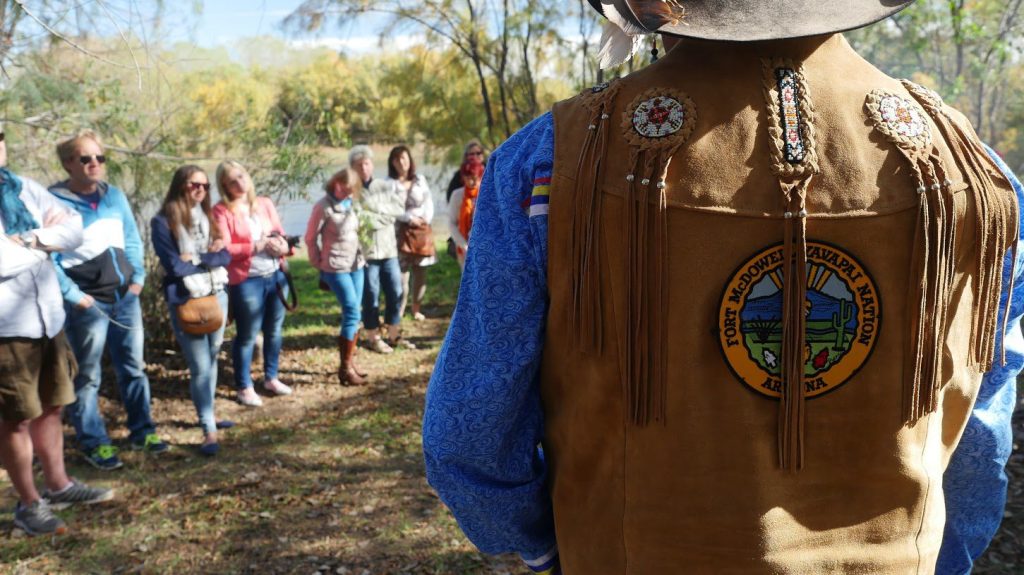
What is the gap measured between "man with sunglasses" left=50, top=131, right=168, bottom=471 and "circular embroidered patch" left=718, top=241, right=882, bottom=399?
12.1 feet

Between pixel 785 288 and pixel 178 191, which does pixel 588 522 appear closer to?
pixel 785 288

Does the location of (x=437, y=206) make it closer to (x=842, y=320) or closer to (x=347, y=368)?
(x=347, y=368)

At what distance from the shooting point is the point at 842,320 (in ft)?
4.03

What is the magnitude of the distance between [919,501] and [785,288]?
444 mm

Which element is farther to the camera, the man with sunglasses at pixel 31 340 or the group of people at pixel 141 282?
the group of people at pixel 141 282

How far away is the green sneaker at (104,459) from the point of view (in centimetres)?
464

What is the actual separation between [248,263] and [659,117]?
4439 mm

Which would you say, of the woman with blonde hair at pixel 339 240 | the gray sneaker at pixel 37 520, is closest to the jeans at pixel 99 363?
the gray sneaker at pixel 37 520

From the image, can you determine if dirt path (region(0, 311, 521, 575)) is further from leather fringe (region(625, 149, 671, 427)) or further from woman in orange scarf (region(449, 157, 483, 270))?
leather fringe (region(625, 149, 671, 427))

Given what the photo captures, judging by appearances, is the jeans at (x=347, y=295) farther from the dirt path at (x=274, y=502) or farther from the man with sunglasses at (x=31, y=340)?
the man with sunglasses at (x=31, y=340)

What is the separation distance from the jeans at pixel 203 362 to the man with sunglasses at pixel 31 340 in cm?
93

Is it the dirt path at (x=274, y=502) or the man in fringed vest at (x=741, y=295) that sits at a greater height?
the man in fringed vest at (x=741, y=295)

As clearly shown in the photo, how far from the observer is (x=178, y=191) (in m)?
4.79

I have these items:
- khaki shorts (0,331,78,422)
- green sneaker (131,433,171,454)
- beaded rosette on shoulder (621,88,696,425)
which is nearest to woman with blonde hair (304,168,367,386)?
green sneaker (131,433,171,454)
